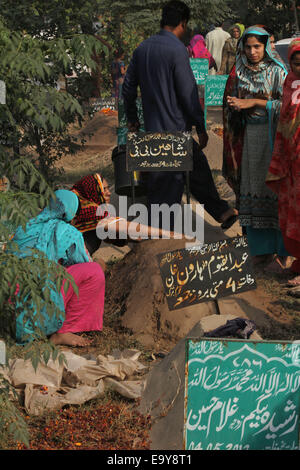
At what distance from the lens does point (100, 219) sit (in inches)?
225

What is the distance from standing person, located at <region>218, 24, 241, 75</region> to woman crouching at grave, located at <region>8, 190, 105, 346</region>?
8742 millimetres

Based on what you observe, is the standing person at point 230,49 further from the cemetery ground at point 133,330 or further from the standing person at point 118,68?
the cemetery ground at point 133,330

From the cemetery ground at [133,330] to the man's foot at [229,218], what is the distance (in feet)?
0.78

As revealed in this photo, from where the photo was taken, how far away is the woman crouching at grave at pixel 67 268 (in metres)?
4.89

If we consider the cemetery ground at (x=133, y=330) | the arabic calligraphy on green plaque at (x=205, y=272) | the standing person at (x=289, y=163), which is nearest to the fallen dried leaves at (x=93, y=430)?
the cemetery ground at (x=133, y=330)

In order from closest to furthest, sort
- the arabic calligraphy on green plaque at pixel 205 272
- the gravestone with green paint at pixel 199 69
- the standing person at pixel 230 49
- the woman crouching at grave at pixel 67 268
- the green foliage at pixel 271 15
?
the arabic calligraphy on green plaque at pixel 205 272, the woman crouching at grave at pixel 67 268, the gravestone with green paint at pixel 199 69, the standing person at pixel 230 49, the green foliage at pixel 271 15

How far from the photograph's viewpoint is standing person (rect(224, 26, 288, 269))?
5.86 meters

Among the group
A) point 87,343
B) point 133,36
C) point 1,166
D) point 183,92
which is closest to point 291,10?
point 133,36

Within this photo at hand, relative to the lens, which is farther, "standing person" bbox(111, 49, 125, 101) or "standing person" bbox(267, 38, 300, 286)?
"standing person" bbox(111, 49, 125, 101)

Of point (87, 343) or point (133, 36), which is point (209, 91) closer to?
point (87, 343)

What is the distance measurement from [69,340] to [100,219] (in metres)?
1.05

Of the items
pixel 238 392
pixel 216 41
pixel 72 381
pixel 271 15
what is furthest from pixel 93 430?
Result: pixel 271 15

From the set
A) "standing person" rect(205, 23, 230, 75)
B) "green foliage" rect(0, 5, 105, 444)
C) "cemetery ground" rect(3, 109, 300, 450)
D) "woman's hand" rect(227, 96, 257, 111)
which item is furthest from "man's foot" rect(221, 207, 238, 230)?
"standing person" rect(205, 23, 230, 75)

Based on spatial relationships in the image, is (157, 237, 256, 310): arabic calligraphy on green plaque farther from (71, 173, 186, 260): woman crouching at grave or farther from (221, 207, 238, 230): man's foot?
(221, 207, 238, 230): man's foot
